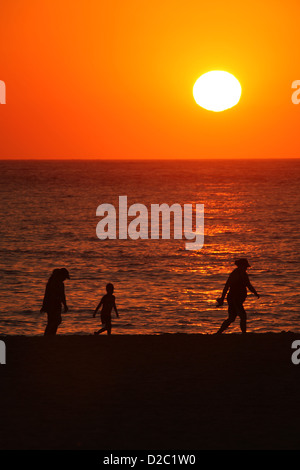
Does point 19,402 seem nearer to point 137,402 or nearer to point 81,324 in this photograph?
point 137,402

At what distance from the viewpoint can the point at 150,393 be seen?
11.8m

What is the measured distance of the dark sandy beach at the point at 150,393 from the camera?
10.0m

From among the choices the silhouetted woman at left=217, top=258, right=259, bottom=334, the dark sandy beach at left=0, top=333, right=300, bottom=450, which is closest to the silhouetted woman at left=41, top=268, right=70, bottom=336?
Result: the dark sandy beach at left=0, top=333, right=300, bottom=450

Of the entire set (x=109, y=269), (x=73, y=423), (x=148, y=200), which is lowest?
(x=73, y=423)

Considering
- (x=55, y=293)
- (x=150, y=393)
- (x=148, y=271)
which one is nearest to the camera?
(x=150, y=393)

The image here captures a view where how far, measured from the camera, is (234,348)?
14727mm

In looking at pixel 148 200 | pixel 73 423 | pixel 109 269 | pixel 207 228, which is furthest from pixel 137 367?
pixel 148 200

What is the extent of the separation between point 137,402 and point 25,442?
80.4 inches

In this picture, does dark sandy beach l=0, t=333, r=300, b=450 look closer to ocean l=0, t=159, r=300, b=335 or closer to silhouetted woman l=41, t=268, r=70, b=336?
silhouetted woman l=41, t=268, r=70, b=336

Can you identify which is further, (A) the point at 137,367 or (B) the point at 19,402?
(A) the point at 137,367

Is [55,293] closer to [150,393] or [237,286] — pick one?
[237,286]

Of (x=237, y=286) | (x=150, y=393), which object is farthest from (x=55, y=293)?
(x=150, y=393)

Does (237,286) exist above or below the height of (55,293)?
above
